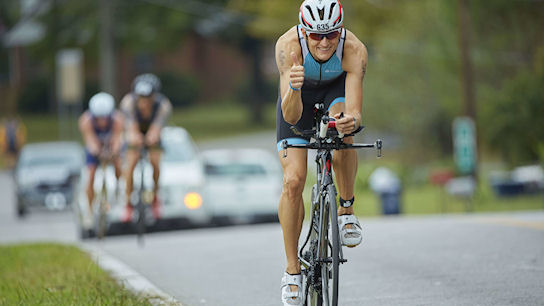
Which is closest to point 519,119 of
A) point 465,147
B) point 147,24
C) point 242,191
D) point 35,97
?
point 465,147

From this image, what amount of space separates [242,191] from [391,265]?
31.4 ft

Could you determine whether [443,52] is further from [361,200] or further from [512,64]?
[361,200]

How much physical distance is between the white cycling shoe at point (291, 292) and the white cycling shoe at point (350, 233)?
14.2 inches

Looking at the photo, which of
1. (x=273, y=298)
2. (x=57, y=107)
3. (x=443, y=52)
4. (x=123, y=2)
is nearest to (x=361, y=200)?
(x=443, y=52)

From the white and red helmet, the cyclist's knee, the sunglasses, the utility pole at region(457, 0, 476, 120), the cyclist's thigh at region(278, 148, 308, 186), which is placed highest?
the utility pole at region(457, 0, 476, 120)

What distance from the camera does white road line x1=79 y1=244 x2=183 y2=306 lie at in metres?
7.65

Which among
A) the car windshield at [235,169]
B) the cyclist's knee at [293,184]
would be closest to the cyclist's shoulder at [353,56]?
the cyclist's knee at [293,184]

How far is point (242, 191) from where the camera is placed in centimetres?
1872

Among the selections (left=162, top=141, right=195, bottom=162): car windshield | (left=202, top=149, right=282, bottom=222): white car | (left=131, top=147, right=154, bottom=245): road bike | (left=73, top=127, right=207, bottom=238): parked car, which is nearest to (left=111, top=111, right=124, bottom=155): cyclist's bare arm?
(left=131, top=147, right=154, bottom=245): road bike

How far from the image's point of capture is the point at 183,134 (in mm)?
19969

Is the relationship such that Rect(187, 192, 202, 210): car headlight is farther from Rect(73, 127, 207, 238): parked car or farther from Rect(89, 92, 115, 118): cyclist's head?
Rect(89, 92, 115, 118): cyclist's head

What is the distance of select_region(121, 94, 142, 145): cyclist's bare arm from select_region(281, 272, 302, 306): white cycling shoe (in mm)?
7131

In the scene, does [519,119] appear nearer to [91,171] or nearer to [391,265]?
[91,171]

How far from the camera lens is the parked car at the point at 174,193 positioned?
55.2 ft
